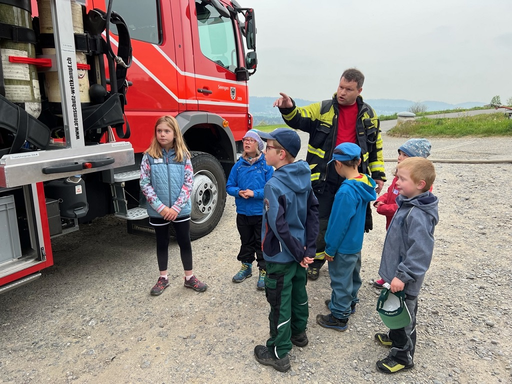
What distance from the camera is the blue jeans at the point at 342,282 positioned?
2566 millimetres

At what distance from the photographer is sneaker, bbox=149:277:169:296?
123 inches

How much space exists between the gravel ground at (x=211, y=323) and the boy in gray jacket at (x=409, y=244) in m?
0.14

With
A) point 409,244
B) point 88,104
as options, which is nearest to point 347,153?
point 409,244

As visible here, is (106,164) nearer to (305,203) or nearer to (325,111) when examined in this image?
(305,203)

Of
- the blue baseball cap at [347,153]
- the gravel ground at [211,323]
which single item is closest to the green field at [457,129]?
the gravel ground at [211,323]

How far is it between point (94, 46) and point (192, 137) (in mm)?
2319

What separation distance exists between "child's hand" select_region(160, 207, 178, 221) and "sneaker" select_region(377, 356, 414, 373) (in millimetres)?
1808

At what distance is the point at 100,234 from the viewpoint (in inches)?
179

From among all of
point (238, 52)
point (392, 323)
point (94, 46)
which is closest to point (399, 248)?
point (392, 323)

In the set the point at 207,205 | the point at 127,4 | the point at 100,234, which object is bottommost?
the point at 100,234

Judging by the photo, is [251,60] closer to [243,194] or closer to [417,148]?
[243,194]

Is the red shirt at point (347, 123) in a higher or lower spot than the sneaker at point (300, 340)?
higher

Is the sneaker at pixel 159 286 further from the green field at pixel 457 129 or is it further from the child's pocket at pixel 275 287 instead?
the green field at pixel 457 129

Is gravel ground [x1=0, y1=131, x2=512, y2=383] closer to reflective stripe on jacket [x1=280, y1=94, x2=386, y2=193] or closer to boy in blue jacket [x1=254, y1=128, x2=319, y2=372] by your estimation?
boy in blue jacket [x1=254, y1=128, x2=319, y2=372]
